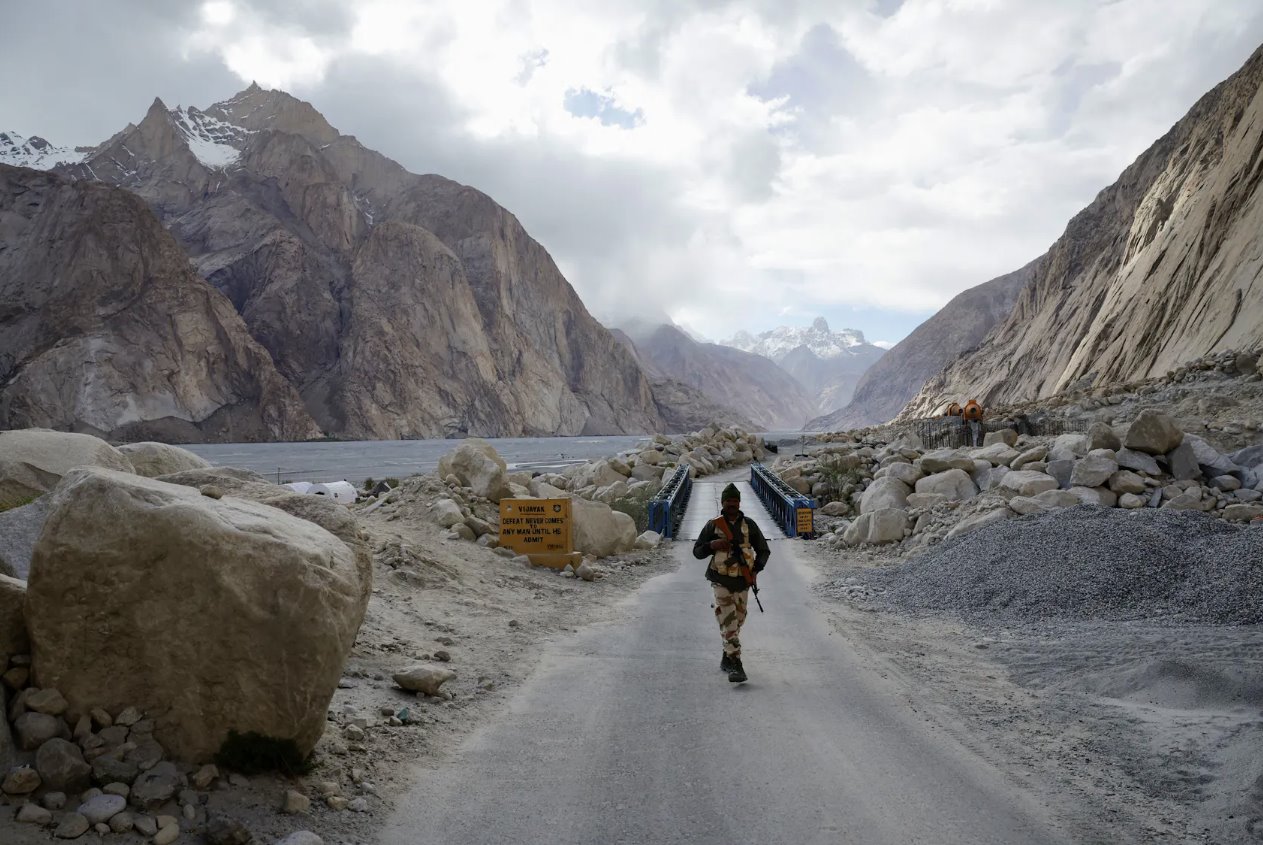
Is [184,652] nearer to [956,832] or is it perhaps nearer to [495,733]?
[495,733]

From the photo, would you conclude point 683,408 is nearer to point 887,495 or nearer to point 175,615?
point 887,495

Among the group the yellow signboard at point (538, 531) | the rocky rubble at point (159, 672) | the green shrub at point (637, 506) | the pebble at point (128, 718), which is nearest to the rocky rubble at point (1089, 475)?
the green shrub at point (637, 506)

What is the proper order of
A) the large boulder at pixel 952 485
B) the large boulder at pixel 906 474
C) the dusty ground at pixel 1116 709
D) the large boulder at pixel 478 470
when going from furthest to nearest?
the large boulder at pixel 906 474, the large boulder at pixel 478 470, the large boulder at pixel 952 485, the dusty ground at pixel 1116 709

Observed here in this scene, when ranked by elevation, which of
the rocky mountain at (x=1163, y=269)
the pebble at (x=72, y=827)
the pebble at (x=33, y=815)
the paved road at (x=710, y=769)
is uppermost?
the rocky mountain at (x=1163, y=269)

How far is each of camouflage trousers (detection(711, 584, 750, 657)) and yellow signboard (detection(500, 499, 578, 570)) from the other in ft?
20.3

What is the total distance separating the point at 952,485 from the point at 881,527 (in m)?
1.92

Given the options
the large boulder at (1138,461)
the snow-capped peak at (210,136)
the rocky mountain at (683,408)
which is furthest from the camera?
the rocky mountain at (683,408)

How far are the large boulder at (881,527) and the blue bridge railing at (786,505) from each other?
2.33m

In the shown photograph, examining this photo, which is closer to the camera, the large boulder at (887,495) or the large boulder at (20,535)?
the large boulder at (20,535)

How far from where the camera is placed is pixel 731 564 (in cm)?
652

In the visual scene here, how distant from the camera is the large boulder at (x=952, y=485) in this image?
49.7 ft

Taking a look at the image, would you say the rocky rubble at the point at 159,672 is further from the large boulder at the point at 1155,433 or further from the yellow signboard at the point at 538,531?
the large boulder at the point at 1155,433

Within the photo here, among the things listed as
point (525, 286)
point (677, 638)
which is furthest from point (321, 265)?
point (677, 638)

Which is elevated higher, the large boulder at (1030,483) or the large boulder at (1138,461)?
the large boulder at (1138,461)
